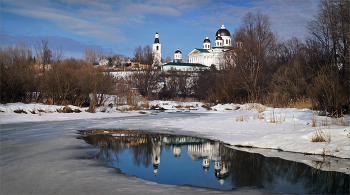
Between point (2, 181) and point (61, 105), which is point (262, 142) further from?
point (61, 105)

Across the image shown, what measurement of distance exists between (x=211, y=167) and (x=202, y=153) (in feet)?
5.17

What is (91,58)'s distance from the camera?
4116 centimetres

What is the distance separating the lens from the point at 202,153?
27.6 feet

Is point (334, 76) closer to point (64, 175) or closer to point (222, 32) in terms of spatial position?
point (64, 175)

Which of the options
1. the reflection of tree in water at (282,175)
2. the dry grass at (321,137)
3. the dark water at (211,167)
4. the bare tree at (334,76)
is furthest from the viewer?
the bare tree at (334,76)

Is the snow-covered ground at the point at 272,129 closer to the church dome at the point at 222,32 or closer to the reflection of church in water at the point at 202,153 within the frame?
the reflection of church in water at the point at 202,153

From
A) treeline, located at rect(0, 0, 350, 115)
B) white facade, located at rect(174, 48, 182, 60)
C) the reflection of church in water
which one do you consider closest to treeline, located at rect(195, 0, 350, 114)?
treeline, located at rect(0, 0, 350, 115)

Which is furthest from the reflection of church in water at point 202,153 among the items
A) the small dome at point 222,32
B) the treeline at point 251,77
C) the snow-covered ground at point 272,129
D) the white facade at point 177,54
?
the white facade at point 177,54

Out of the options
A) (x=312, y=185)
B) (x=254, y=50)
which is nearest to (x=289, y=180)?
(x=312, y=185)

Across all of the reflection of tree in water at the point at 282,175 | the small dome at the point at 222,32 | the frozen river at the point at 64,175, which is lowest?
the reflection of tree in water at the point at 282,175

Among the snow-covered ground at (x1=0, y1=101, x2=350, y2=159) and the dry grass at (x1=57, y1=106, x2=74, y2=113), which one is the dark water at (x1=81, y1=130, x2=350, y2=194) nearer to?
the snow-covered ground at (x1=0, y1=101, x2=350, y2=159)

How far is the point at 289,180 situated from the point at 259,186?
806 mm

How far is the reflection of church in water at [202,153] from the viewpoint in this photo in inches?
257

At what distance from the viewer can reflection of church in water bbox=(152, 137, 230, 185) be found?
652 cm
